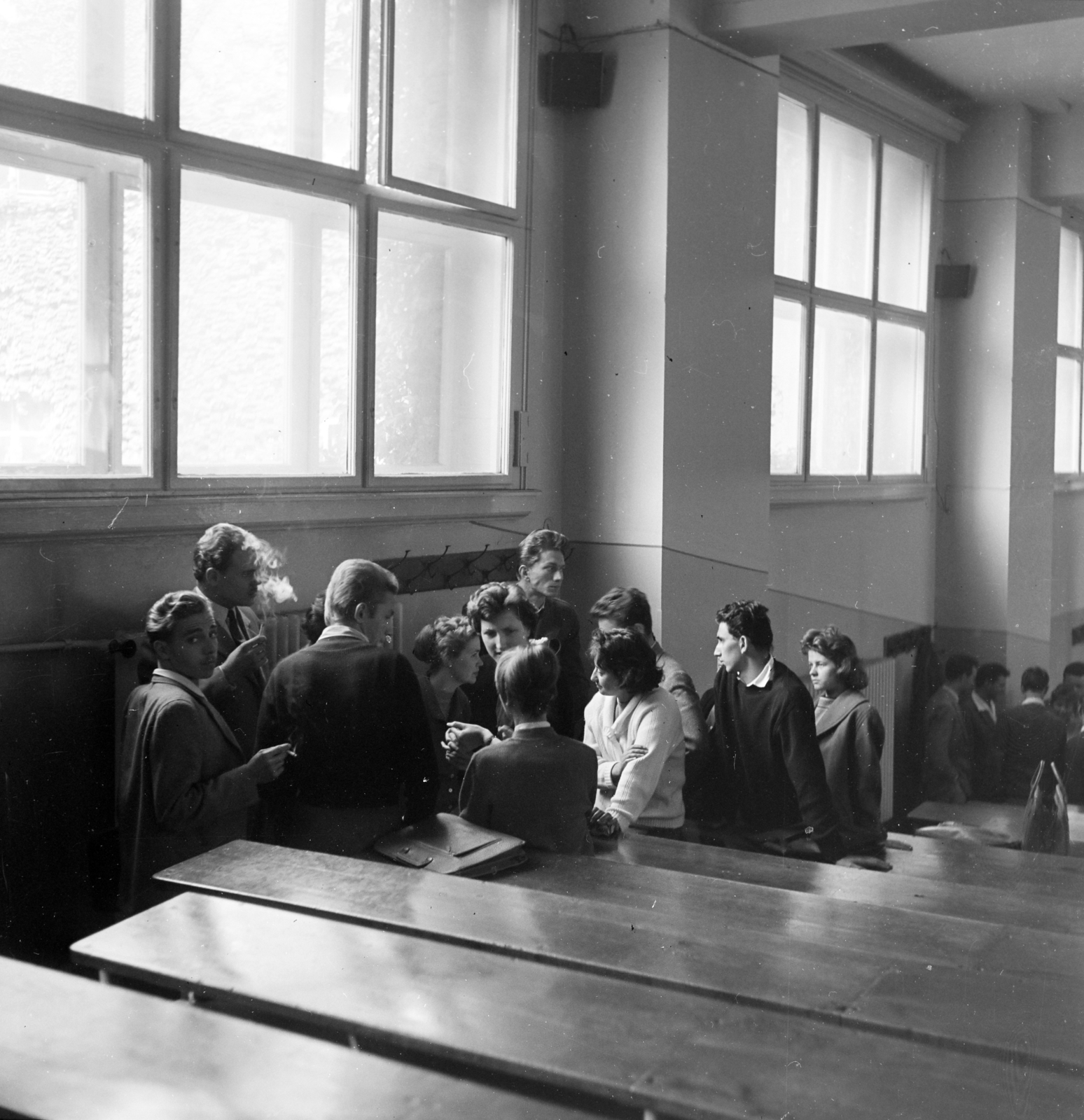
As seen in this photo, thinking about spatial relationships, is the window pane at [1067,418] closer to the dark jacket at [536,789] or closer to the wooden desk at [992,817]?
the wooden desk at [992,817]

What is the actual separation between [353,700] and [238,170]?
3.76ft

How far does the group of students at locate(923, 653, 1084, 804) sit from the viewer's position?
2.54m

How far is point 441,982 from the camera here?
1349 mm

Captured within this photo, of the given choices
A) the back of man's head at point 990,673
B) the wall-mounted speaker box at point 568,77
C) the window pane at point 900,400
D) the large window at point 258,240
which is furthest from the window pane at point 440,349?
the back of man's head at point 990,673

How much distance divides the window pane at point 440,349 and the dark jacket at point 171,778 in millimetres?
1014

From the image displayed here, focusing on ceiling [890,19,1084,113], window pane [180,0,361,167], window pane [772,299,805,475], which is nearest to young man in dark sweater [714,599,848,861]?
ceiling [890,19,1084,113]

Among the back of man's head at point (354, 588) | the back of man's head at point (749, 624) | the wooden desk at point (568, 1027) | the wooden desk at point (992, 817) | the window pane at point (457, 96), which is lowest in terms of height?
the wooden desk at point (992, 817)

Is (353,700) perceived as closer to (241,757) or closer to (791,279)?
(241,757)

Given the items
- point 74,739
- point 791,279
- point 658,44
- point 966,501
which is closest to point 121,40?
point 74,739

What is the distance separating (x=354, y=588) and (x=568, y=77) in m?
1.79

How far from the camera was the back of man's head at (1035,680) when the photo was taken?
2451 millimetres

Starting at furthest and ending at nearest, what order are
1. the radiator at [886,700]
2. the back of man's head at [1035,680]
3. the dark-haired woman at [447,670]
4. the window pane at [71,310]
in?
the radiator at [886,700]
the dark-haired woman at [447,670]
the back of man's head at [1035,680]
the window pane at [71,310]

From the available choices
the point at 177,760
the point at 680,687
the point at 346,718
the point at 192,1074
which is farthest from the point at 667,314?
the point at 192,1074

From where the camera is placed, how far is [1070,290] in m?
2.09
